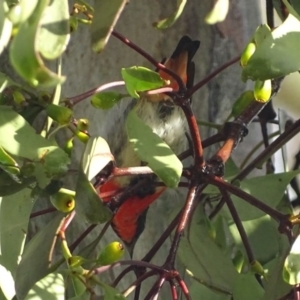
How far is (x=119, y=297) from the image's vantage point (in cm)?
41

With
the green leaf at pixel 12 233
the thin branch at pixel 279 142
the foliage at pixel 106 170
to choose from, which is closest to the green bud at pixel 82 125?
the foliage at pixel 106 170

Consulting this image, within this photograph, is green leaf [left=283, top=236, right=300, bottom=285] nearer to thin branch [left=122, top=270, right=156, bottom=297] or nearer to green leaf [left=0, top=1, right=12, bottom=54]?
thin branch [left=122, top=270, right=156, bottom=297]

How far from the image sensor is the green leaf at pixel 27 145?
0.39 metres

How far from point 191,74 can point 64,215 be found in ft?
1.21

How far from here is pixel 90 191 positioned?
39 centimetres

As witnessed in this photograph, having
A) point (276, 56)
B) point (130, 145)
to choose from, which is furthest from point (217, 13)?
point (130, 145)

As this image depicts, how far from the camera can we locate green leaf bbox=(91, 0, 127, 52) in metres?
0.37

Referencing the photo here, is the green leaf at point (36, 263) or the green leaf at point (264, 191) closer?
the green leaf at point (36, 263)

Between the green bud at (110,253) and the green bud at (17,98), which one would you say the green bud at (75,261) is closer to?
the green bud at (110,253)

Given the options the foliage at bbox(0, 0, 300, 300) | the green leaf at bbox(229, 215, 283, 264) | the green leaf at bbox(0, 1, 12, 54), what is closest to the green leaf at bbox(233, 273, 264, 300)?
the foliage at bbox(0, 0, 300, 300)

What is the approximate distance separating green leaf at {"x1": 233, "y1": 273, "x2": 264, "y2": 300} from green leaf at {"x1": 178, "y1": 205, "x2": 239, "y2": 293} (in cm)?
3

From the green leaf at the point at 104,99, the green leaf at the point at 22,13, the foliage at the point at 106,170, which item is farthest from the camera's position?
the green leaf at the point at 104,99

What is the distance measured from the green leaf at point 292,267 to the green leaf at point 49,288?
17cm

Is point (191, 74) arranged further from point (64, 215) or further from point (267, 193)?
point (64, 215)
